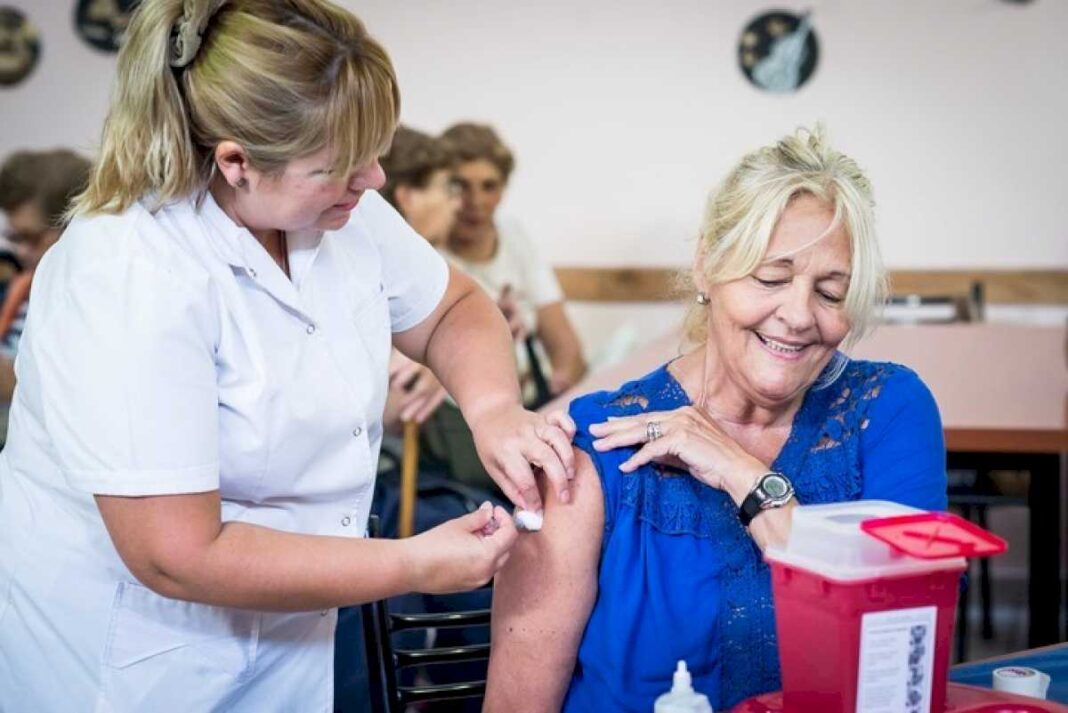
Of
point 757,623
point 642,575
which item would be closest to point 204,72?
point 642,575

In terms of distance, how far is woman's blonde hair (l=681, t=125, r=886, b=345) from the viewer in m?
1.61

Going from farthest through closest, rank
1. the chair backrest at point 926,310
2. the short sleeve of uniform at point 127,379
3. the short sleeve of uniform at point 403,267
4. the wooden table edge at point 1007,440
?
the chair backrest at point 926,310 → the wooden table edge at point 1007,440 → the short sleeve of uniform at point 403,267 → the short sleeve of uniform at point 127,379

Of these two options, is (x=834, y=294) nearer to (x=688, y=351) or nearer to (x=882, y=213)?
(x=688, y=351)

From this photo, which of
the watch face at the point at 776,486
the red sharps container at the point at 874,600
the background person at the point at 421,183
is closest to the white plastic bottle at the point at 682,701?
the red sharps container at the point at 874,600

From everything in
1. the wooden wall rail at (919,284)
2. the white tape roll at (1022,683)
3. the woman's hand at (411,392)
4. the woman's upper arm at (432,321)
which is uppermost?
the woman's upper arm at (432,321)

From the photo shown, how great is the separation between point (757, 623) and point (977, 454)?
4.86 feet

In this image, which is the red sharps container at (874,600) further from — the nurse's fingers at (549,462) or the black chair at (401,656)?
the black chair at (401,656)

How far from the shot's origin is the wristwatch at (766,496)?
4.86 ft

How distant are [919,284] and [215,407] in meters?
4.17

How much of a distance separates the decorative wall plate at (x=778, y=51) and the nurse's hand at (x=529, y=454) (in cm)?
384

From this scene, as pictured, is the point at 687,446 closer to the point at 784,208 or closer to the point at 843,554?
the point at 784,208

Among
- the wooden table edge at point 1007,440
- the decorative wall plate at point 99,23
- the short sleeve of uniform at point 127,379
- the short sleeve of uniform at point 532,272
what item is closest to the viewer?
the short sleeve of uniform at point 127,379

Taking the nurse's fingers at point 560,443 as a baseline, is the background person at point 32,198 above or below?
above

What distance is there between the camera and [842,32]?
5113 millimetres
